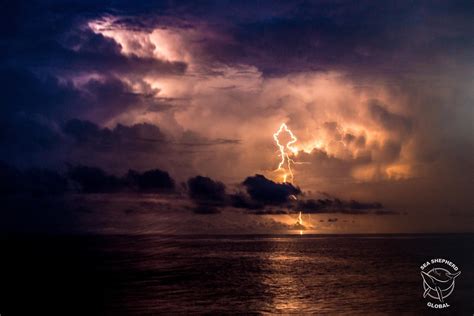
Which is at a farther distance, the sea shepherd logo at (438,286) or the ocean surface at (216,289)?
the sea shepherd logo at (438,286)

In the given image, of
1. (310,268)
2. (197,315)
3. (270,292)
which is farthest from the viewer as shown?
(310,268)

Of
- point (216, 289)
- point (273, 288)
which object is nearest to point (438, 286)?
point (273, 288)

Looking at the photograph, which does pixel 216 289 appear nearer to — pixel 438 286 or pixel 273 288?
pixel 273 288

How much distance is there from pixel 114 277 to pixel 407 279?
41.4m

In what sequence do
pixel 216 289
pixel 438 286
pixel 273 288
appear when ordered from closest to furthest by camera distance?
pixel 438 286
pixel 216 289
pixel 273 288

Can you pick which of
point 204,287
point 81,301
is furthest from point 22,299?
point 204,287

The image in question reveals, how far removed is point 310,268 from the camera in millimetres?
83812

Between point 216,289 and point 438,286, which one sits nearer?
point 438,286

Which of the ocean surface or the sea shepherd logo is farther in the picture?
the sea shepherd logo

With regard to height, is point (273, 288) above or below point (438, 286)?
above

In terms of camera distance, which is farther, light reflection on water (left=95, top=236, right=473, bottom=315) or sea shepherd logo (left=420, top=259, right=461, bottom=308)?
sea shepherd logo (left=420, top=259, right=461, bottom=308)

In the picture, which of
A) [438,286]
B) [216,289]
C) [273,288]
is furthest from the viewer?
[273,288]

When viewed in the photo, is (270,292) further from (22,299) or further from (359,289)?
(22,299)

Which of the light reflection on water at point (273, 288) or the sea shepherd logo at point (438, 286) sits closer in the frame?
the light reflection on water at point (273, 288)
